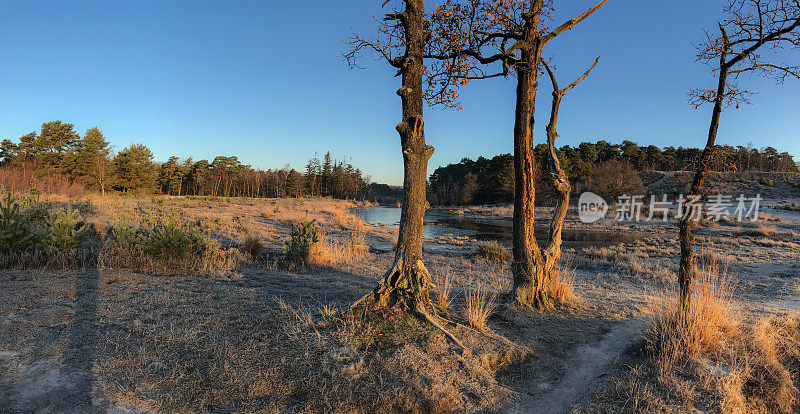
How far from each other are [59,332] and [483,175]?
73.5m

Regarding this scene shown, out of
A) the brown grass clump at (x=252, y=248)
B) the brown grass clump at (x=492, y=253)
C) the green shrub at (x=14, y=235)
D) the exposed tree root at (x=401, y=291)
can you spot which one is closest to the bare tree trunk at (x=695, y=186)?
the exposed tree root at (x=401, y=291)

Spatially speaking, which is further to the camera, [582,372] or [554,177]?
[554,177]

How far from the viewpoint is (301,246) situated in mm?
10016

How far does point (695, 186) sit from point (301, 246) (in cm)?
835

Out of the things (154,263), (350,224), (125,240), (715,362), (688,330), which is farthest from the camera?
(350,224)

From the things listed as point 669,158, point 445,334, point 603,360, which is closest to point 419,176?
point 445,334

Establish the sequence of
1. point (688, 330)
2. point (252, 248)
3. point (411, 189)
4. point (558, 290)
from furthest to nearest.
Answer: point (252, 248) < point (558, 290) < point (411, 189) < point (688, 330)

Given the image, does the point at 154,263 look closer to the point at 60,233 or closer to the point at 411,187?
the point at 60,233

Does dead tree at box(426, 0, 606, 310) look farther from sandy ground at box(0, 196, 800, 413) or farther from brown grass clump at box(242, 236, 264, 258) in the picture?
brown grass clump at box(242, 236, 264, 258)

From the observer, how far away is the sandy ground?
3.24m

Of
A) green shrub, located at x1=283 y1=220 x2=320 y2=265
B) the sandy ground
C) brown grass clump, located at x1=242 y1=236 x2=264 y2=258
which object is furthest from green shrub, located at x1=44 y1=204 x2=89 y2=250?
green shrub, located at x1=283 y1=220 x2=320 y2=265

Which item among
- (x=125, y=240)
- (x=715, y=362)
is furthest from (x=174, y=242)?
(x=715, y=362)

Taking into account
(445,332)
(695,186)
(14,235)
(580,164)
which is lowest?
(445,332)

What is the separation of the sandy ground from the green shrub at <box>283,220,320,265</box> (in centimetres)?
111
